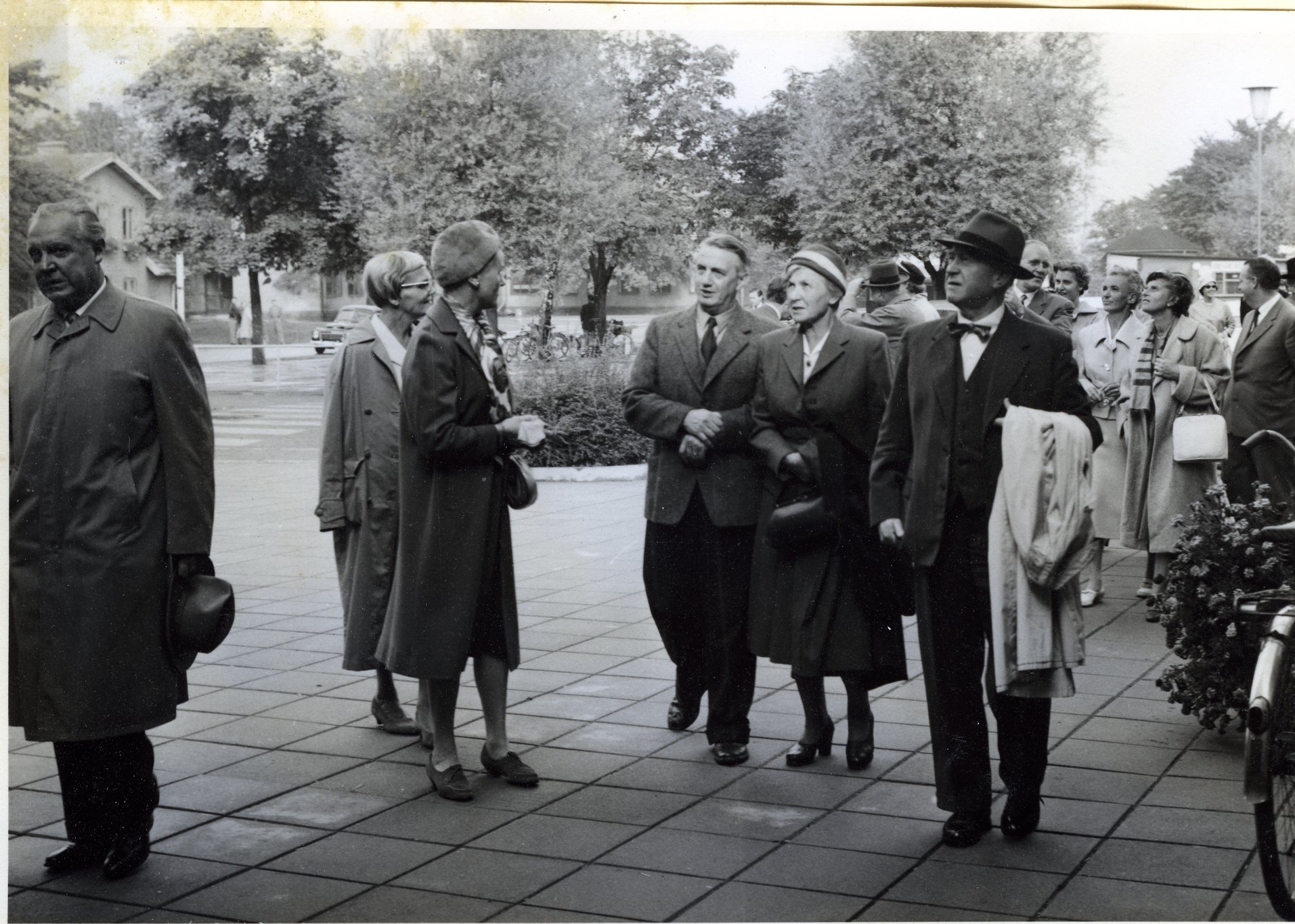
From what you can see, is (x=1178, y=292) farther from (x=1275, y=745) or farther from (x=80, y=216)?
(x=80, y=216)

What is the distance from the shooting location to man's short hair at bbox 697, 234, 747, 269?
6.02m

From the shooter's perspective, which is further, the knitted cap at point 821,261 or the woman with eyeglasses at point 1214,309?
the woman with eyeglasses at point 1214,309

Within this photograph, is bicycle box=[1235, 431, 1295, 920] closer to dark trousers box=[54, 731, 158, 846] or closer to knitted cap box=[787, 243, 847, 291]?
knitted cap box=[787, 243, 847, 291]

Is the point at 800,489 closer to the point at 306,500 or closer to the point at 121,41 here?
the point at 121,41

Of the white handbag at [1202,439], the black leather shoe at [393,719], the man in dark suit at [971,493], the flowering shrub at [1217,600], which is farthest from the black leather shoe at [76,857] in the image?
the white handbag at [1202,439]

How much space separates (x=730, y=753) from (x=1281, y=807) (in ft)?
7.01

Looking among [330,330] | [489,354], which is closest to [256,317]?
[330,330]

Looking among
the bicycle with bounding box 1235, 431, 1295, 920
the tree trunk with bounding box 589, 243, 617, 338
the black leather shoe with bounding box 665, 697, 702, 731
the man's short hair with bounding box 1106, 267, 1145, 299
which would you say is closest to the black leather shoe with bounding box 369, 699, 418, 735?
the black leather shoe with bounding box 665, 697, 702, 731

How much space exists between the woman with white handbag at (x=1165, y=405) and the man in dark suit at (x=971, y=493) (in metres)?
4.35

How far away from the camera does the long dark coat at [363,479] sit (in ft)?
20.4

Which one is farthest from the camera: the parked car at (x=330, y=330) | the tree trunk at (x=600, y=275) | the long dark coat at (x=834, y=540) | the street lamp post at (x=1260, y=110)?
the parked car at (x=330, y=330)

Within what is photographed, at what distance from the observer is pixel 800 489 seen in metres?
5.78

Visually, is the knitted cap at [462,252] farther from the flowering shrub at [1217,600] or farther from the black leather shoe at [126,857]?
the flowering shrub at [1217,600]

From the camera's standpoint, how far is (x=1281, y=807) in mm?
4230
